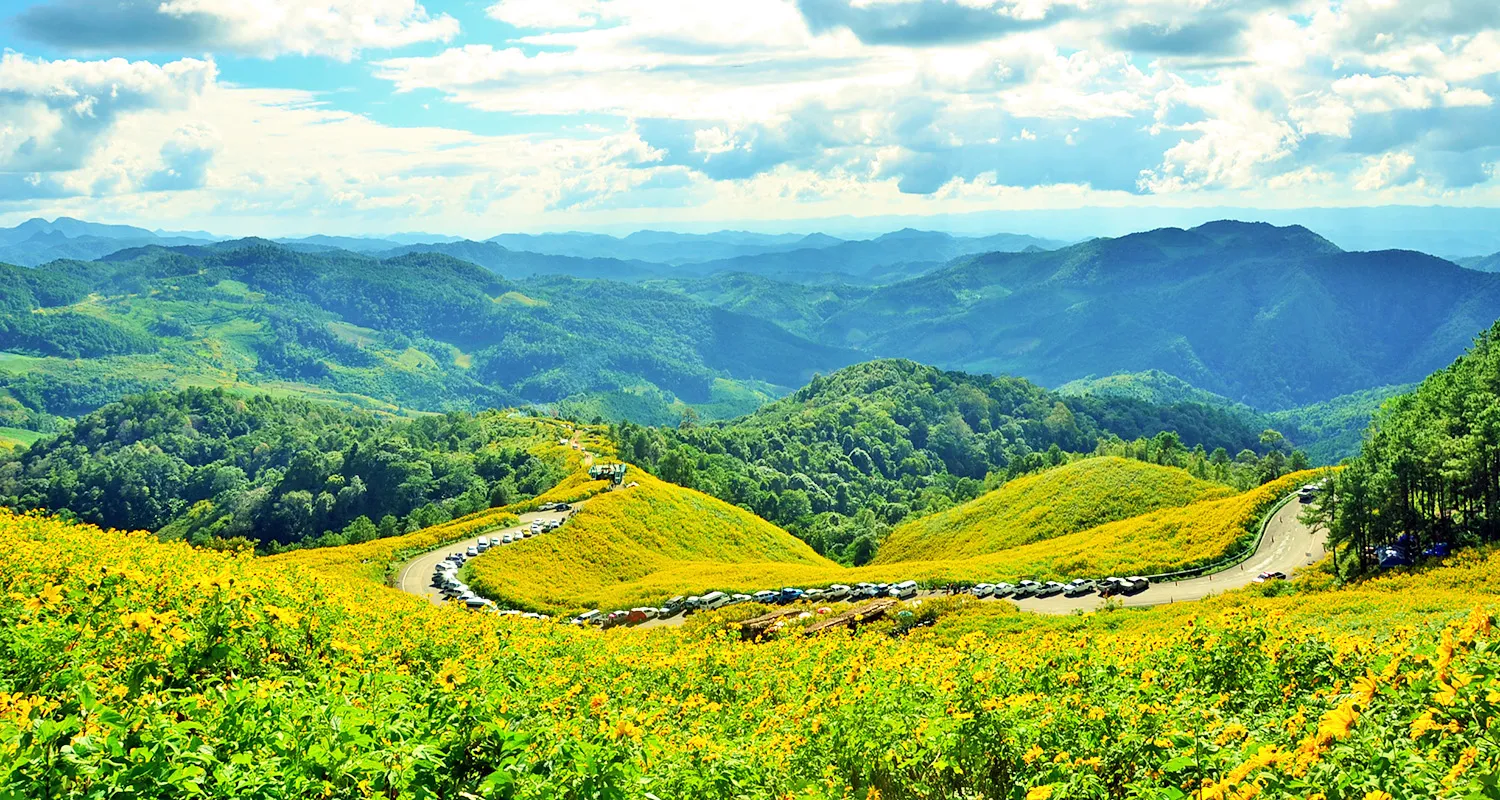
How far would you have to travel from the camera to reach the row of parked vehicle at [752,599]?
54.6 meters

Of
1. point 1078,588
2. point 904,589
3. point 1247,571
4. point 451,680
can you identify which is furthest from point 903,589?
point 451,680

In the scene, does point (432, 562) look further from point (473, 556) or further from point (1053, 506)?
point (1053, 506)

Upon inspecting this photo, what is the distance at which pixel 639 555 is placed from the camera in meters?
79.3

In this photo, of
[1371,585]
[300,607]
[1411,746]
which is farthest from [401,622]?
[1371,585]

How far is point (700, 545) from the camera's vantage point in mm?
90688

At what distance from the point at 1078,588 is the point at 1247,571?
1349cm

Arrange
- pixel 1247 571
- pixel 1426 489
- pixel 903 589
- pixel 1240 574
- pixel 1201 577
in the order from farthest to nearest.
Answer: pixel 1247 571 → pixel 1201 577 → pixel 1240 574 → pixel 903 589 → pixel 1426 489

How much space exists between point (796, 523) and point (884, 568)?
307 ft

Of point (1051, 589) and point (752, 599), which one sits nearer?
point (752, 599)

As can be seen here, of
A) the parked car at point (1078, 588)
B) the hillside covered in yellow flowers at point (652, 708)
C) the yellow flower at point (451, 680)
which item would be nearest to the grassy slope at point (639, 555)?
the parked car at point (1078, 588)

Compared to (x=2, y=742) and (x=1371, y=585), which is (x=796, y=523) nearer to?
(x=1371, y=585)

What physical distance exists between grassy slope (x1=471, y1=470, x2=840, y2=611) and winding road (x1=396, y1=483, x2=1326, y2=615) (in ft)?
10.5

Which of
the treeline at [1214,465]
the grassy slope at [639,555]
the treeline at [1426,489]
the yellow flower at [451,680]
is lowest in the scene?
the treeline at [1214,465]

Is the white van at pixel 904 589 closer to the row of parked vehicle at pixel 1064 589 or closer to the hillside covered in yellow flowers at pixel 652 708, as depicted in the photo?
the row of parked vehicle at pixel 1064 589
